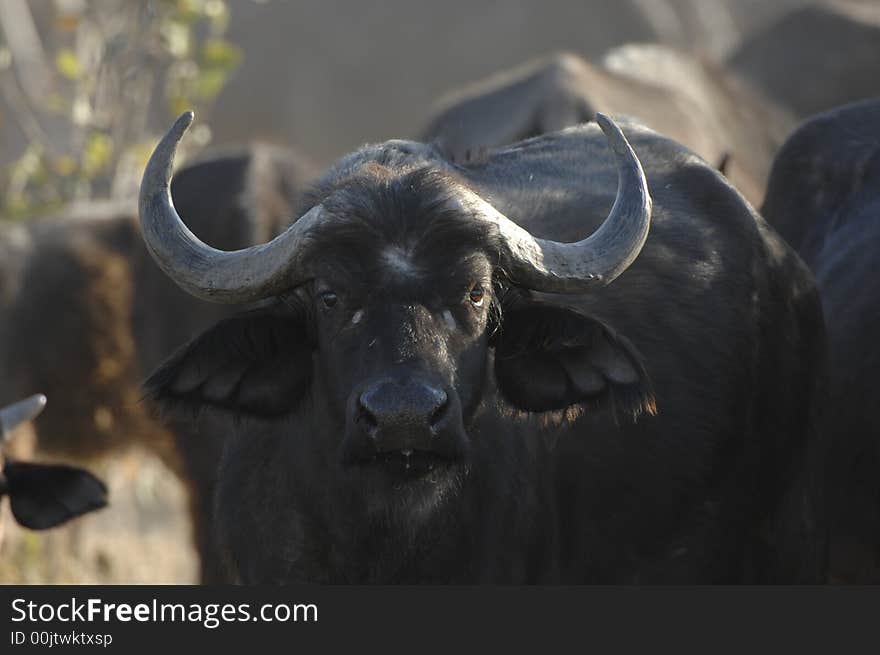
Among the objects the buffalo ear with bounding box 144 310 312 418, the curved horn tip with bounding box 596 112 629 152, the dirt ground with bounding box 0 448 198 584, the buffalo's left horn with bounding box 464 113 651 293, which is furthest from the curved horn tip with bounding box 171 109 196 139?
the dirt ground with bounding box 0 448 198 584

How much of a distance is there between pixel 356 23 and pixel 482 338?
14.1 metres

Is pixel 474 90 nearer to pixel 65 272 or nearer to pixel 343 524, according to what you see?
pixel 65 272

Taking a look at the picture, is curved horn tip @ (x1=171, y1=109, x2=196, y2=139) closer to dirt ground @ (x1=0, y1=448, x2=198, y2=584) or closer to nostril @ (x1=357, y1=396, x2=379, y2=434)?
nostril @ (x1=357, y1=396, x2=379, y2=434)

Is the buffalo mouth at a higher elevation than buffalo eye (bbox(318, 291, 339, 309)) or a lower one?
lower

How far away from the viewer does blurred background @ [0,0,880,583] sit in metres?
9.60

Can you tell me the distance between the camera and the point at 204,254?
15.3 ft

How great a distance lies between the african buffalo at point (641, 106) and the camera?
9.67 m

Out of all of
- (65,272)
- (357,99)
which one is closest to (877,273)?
(65,272)

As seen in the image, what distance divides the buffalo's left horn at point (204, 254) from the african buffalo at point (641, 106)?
421cm

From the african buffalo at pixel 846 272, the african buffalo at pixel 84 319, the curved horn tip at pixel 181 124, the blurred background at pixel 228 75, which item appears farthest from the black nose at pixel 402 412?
the african buffalo at pixel 84 319

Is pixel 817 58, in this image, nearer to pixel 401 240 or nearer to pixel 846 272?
pixel 846 272

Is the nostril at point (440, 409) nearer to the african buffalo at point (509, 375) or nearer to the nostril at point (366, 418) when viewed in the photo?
Result: the african buffalo at point (509, 375)

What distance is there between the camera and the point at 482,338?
467cm

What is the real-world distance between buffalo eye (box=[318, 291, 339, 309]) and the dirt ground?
417 centimetres
